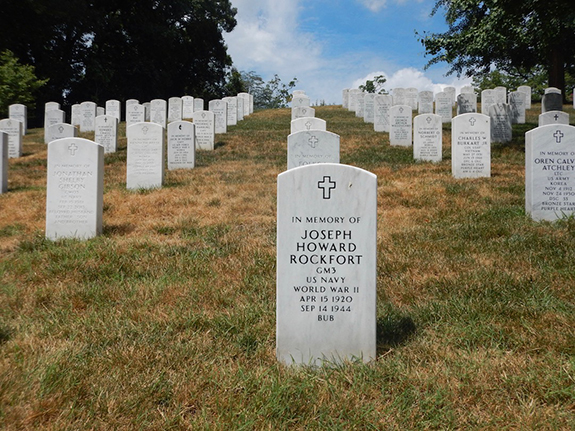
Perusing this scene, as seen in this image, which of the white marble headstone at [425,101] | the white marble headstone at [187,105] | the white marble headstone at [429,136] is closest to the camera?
the white marble headstone at [429,136]

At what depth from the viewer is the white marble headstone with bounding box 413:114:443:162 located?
40.8 ft

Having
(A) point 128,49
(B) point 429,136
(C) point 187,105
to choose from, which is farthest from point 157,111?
(A) point 128,49

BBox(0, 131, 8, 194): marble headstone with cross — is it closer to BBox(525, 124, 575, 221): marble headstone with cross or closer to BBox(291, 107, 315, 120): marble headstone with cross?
BBox(525, 124, 575, 221): marble headstone with cross

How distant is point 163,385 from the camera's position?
2.69 m

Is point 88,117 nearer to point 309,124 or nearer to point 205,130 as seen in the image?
point 205,130

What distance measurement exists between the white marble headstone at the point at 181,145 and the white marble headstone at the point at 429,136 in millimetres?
5524

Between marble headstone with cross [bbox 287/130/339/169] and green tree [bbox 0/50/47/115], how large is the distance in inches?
853

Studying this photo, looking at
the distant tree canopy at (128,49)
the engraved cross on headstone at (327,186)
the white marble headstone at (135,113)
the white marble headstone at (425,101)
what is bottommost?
the engraved cross on headstone at (327,186)

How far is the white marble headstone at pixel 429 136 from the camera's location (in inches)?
490

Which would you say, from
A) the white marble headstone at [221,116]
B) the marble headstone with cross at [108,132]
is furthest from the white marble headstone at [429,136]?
the white marble headstone at [221,116]

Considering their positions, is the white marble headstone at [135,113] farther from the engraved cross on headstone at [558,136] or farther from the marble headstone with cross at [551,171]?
the engraved cross on headstone at [558,136]

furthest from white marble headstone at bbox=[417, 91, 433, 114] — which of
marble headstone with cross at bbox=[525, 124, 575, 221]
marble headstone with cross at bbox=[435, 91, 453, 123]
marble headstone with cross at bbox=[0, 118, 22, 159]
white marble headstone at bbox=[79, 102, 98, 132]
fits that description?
marble headstone with cross at bbox=[525, 124, 575, 221]

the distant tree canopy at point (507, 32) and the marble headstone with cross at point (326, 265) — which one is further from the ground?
the distant tree canopy at point (507, 32)

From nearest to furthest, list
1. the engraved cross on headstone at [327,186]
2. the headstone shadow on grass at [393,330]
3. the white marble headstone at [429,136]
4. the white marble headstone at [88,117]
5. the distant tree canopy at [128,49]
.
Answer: the engraved cross on headstone at [327,186], the headstone shadow on grass at [393,330], the white marble headstone at [429,136], the white marble headstone at [88,117], the distant tree canopy at [128,49]
